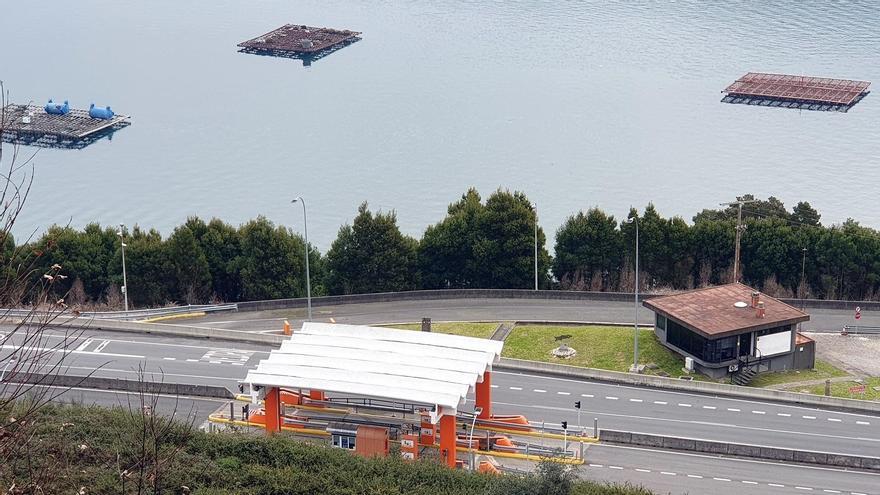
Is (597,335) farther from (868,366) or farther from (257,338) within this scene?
(257,338)

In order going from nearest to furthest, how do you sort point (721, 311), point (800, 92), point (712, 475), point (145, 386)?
1. point (712, 475)
2. point (145, 386)
3. point (721, 311)
4. point (800, 92)

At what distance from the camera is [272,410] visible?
5091 centimetres

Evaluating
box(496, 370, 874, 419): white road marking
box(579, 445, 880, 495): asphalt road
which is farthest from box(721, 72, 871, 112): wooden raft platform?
box(579, 445, 880, 495): asphalt road

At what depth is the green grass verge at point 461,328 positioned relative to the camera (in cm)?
6906

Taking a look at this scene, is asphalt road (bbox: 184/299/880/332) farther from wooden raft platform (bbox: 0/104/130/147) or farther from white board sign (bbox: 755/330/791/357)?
wooden raft platform (bbox: 0/104/130/147)

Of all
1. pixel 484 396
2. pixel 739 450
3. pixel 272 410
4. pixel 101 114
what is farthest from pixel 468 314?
pixel 101 114

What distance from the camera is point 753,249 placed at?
83.6m

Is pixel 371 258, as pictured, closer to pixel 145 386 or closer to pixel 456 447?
pixel 145 386

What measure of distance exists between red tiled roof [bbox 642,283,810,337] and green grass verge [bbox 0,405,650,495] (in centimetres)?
A: 2082

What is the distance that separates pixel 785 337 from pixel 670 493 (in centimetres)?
1915

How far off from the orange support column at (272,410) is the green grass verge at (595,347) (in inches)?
719

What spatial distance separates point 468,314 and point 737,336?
17.1 meters

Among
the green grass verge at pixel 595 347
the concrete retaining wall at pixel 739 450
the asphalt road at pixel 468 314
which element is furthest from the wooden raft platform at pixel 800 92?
the concrete retaining wall at pixel 739 450

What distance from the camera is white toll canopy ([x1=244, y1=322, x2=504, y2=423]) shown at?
4922 centimetres
